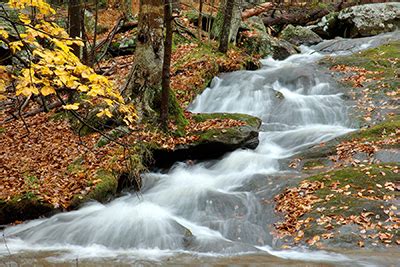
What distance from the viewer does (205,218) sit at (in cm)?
687

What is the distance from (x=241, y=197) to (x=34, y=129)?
616 centimetres

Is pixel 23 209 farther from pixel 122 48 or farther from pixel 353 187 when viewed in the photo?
pixel 122 48

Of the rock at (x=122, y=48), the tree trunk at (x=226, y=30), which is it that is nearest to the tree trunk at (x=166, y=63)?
the tree trunk at (x=226, y=30)

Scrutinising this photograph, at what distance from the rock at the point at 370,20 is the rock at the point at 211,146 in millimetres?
12503

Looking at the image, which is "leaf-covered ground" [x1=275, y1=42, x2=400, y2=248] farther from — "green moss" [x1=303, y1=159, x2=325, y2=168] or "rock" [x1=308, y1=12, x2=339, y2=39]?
"rock" [x1=308, y1=12, x2=339, y2=39]

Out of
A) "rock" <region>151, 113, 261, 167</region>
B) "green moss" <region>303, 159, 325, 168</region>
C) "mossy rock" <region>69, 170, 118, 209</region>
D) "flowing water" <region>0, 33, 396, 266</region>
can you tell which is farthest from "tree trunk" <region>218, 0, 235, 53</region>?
"mossy rock" <region>69, 170, 118, 209</region>

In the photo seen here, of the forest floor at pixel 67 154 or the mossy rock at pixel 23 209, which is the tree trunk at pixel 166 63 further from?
the mossy rock at pixel 23 209

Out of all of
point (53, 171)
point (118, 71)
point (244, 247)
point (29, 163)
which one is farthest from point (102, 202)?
point (118, 71)

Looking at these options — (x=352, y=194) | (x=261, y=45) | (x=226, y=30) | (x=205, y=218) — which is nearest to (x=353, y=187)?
(x=352, y=194)

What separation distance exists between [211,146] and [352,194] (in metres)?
3.63

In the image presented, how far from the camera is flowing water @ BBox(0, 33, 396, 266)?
16.8ft

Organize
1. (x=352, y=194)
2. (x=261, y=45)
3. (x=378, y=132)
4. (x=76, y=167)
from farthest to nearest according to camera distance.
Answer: (x=261, y=45)
(x=378, y=132)
(x=76, y=167)
(x=352, y=194)

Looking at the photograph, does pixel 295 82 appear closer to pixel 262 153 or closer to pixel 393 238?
pixel 262 153

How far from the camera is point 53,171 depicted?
786 centimetres
